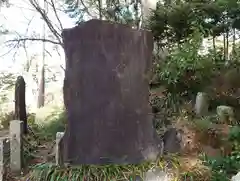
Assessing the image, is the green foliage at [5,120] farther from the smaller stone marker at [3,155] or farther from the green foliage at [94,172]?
the green foliage at [94,172]

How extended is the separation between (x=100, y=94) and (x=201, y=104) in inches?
122

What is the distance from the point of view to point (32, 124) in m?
6.70

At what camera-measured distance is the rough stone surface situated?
594 cm

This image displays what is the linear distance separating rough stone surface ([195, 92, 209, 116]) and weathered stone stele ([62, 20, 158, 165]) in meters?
2.78

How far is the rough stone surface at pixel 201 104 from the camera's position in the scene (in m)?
5.94

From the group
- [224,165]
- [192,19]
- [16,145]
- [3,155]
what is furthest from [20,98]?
→ [192,19]

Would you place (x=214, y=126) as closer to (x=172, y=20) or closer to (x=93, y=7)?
(x=172, y=20)

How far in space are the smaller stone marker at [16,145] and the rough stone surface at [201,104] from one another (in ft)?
10.5

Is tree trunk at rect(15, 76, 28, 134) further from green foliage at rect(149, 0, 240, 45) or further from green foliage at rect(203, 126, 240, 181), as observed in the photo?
green foliage at rect(149, 0, 240, 45)

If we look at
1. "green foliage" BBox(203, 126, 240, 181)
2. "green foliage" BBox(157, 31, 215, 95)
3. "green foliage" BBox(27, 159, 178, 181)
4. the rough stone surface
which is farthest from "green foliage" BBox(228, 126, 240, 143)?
"green foliage" BBox(157, 31, 215, 95)

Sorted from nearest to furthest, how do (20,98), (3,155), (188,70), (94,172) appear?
(94,172) → (3,155) → (20,98) → (188,70)

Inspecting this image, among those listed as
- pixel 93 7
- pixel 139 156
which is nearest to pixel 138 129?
pixel 139 156

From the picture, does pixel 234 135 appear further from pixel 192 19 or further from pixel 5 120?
pixel 5 120

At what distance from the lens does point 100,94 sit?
3.38 m
